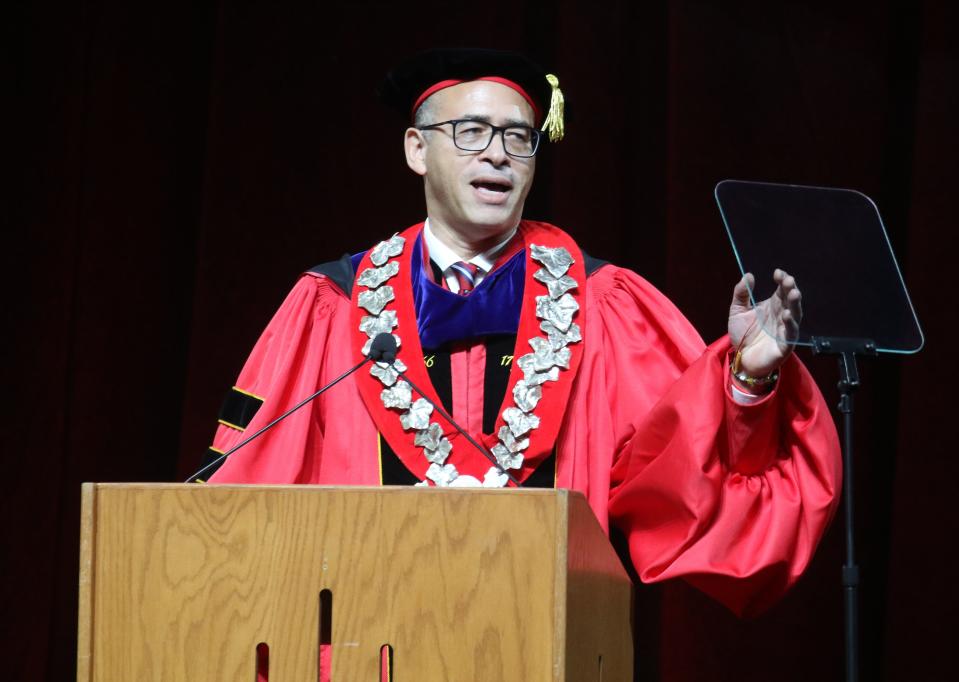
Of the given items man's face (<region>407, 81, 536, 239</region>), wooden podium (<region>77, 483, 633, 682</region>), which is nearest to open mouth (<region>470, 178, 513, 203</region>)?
man's face (<region>407, 81, 536, 239</region>)

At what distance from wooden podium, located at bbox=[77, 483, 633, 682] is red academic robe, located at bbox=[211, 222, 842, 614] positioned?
523 mm

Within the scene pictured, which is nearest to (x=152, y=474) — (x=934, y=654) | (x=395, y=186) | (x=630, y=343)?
(x=395, y=186)

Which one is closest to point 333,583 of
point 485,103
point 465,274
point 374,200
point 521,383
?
point 521,383

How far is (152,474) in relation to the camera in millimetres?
3107

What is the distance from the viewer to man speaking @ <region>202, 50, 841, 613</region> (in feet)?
6.57

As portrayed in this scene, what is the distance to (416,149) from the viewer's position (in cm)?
241

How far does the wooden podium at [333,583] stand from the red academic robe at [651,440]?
0.52 metres

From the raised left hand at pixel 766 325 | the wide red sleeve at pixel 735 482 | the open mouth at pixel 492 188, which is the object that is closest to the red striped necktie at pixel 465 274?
the open mouth at pixel 492 188

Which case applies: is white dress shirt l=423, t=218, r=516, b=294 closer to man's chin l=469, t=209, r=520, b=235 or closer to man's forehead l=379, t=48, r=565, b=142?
man's chin l=469, t=209, r=520, b=235

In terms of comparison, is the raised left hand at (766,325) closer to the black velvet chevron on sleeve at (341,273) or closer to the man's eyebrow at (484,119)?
the man's eyebrow at (484,119)

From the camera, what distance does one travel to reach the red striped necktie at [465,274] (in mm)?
2357

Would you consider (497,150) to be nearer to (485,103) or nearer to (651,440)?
(485,103)

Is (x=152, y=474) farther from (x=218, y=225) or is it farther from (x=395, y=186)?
(x=395, y=186)

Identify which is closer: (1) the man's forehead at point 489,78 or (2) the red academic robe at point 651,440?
(2) the red academic robe at point 651,440
